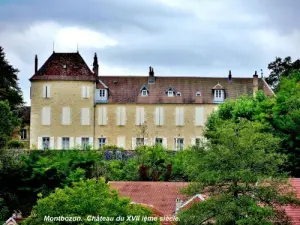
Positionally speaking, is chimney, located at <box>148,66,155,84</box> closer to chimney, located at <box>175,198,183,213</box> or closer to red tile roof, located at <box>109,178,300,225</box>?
red tile roof, located at <box>109,178,300,225</box>

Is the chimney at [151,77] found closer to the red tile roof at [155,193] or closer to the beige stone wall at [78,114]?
the beige stone wall at [78,114]

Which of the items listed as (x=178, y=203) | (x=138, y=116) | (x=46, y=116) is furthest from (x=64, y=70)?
(x=178, y=203)

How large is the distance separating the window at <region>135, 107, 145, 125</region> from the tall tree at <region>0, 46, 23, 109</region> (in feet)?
30.4

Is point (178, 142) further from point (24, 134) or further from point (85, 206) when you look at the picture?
point (85, 206)

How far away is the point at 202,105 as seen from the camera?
80.7 meters

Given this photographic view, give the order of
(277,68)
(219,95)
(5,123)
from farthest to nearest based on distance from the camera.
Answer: (277,68), (219,95), (5,123)

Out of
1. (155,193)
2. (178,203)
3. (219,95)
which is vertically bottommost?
(178,203)

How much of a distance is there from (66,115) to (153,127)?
270 inches

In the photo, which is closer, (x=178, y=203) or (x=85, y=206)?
(x=85, y=206)

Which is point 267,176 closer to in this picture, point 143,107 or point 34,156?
point 34,156

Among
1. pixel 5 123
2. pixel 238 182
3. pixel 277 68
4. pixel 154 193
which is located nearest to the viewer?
pixel 238 182

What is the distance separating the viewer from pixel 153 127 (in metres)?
80.8

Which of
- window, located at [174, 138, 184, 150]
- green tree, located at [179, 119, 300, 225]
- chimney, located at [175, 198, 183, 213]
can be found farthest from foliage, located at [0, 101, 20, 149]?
window, located at [174, 138, 184, 150]

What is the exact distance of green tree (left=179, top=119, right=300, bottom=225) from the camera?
38688 mm
